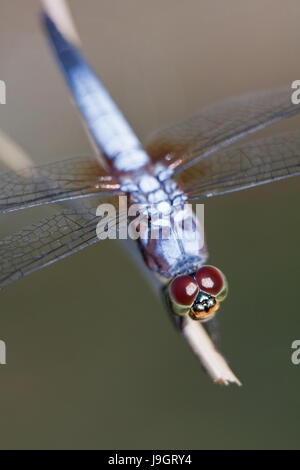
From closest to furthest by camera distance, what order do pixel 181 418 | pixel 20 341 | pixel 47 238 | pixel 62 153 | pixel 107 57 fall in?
pixel 47 238, pixel 181 418, pixel 20 341, pixel 62 153, pixel 107 57

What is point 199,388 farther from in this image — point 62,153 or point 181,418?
point 62,153

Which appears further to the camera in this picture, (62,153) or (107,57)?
(107,57)

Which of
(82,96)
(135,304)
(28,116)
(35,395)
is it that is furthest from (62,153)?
(35,395)
